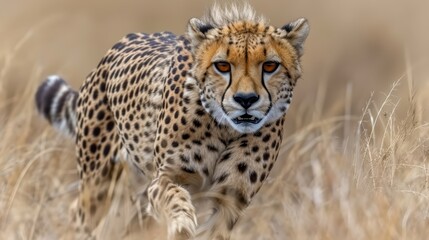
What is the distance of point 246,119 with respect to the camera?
5688 mm

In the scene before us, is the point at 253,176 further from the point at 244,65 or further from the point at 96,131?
the point at 96,131

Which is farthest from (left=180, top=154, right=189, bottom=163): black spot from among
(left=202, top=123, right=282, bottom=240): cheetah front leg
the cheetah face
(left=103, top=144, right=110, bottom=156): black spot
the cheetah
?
(left=103, top=144, right=110, bottom=156): black spot

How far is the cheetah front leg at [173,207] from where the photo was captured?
18.2 ft

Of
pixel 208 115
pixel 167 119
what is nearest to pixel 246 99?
pixel 208 115

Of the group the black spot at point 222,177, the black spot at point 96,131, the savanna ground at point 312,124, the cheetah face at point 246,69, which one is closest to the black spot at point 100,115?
the black spot at point 96,131

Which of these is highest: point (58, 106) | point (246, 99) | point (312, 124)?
point (246, 99)

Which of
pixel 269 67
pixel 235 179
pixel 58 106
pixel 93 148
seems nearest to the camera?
pixel 269 67

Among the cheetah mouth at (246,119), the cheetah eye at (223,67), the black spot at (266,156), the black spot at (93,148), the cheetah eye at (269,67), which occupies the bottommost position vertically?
the black spot at (93,148)

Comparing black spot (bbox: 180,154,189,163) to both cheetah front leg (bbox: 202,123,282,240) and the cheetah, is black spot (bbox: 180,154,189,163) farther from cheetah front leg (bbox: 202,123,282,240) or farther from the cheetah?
cheetah front leg (bbox: 202,123,282,240)

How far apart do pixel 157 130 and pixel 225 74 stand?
67cm

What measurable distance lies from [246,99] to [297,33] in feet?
1.95

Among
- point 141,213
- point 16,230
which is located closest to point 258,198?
point 141,213

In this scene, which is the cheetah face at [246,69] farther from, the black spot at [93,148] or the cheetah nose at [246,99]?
the black spot at [93,148]

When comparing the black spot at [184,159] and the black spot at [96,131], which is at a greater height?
the black spot at [184,159]
